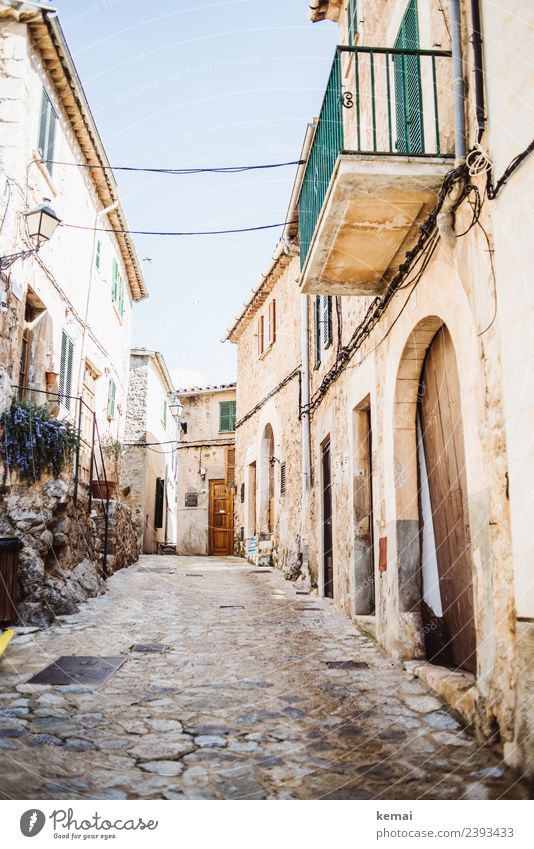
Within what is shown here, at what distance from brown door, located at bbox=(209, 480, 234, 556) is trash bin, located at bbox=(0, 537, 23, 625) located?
16147 millimetres

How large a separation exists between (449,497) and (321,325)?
18.5 feet

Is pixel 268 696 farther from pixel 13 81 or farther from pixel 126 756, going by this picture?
pixel 13 81

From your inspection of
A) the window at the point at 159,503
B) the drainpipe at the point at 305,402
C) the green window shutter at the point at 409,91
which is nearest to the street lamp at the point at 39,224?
the green window shutter at the point at 409,91

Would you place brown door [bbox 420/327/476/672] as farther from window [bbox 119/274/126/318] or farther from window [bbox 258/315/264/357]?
window [bbox 119/274/126/318]

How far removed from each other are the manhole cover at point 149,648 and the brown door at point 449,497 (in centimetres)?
236

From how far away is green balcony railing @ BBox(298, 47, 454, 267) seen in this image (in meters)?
4.44

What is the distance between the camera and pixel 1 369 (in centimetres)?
780

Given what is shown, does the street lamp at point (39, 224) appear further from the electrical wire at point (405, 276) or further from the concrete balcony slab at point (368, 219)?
the electrical wire at point (405, 276)

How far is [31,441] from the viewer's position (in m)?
7.73

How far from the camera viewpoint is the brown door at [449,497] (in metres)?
4.57

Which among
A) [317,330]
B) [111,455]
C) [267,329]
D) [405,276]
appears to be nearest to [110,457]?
[111,455]

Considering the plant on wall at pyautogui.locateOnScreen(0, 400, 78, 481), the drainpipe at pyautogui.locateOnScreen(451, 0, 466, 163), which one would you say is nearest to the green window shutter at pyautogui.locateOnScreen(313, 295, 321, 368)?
the plant on wall at pyautogui.locateOnScreen(0, 400, 78, 481)

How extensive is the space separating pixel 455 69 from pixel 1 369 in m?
5.91
